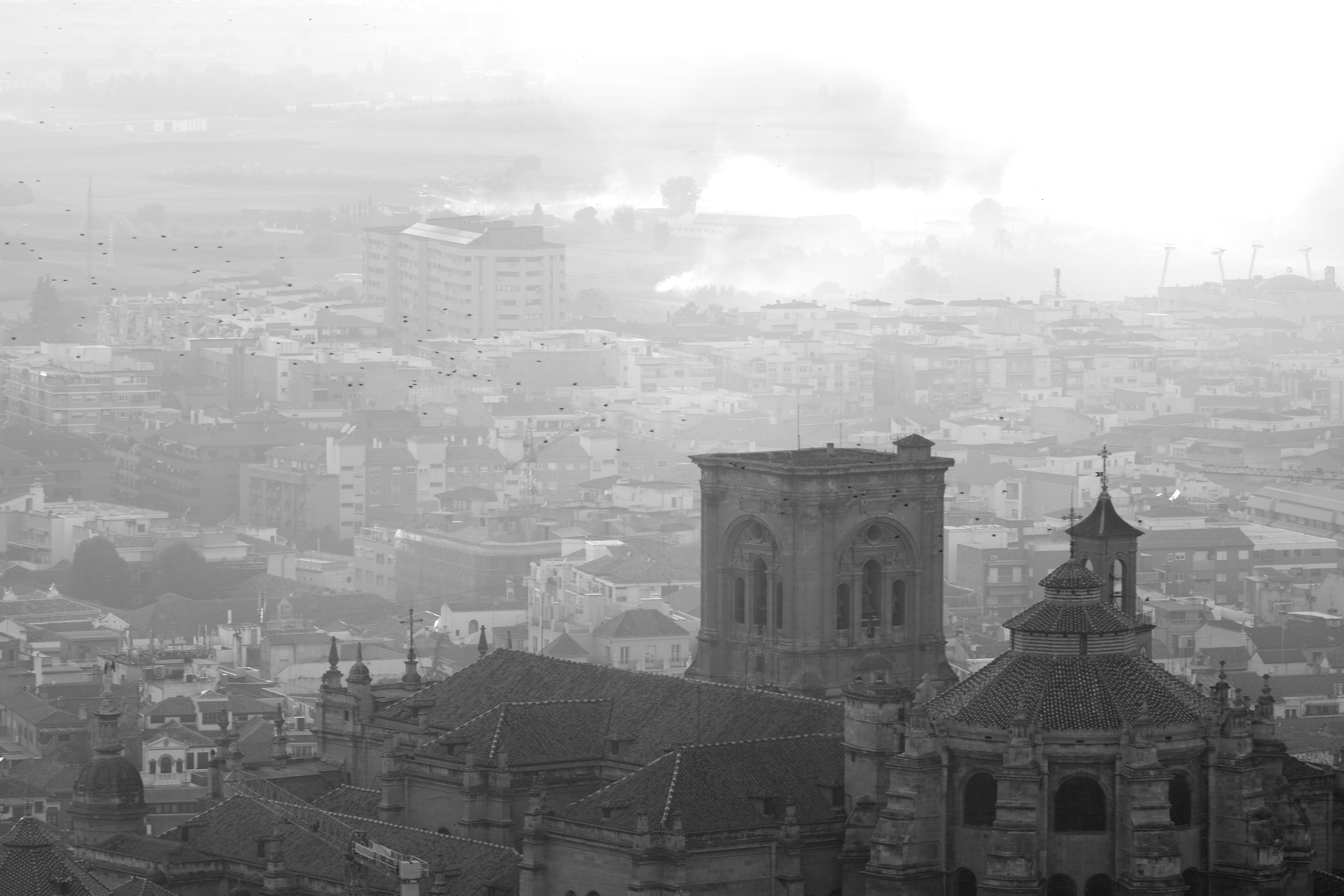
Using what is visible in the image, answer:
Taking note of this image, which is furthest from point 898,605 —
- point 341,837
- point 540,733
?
point 341,837

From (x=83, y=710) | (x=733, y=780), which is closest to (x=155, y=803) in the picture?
(x=83, y=710)

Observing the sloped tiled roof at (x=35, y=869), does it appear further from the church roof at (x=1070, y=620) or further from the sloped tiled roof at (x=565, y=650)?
the sloped tiled roof at (x=565, y=650)

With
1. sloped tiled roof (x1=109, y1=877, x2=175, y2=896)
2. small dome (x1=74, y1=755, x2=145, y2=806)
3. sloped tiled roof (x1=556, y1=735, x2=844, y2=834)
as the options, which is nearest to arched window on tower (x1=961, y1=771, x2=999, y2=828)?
sloped tiled roof (x1=556, y1=735, x2=844, y2=834)

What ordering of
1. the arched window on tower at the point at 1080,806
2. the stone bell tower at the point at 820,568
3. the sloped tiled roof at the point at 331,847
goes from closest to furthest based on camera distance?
1. the arched window on tower at the point at 1080,806
2. the sloped tiled roof at the point at 331,847
3. the stone bell tower at the point at 820,568

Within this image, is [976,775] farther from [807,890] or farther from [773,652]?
[773,652]

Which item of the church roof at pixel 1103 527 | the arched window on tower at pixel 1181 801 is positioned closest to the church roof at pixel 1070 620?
the arched window on tower at pixel 1181 801
